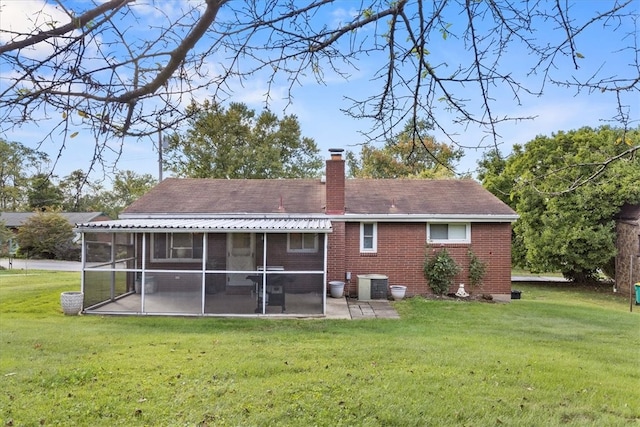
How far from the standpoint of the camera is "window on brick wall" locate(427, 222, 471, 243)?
15.2m

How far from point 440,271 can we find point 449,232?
4.79 ft

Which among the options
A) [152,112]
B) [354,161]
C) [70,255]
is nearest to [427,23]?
[152,112]

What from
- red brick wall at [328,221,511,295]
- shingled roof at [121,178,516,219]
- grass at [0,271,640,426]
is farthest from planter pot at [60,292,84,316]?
red brick wall at [328,221,511,295]

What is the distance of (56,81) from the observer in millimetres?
2521

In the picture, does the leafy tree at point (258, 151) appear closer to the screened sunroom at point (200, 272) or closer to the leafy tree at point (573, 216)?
the leafy tree at point (573, 216)

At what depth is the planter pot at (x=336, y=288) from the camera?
14.4m

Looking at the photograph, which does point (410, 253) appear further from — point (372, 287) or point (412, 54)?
point (412, 54)

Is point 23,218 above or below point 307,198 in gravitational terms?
below

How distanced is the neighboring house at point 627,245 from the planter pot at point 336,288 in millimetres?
14283

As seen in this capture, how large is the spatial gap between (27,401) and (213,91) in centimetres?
488

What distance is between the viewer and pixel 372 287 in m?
14.3

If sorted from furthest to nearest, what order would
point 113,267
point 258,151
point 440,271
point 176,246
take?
point 258,151 < point 440,271 < point 176,246 < point 113,267

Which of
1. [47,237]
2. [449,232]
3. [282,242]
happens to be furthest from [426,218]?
[47,237]

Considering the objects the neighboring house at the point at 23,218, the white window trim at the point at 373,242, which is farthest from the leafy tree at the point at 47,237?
the white window trim at the point at 373,242
